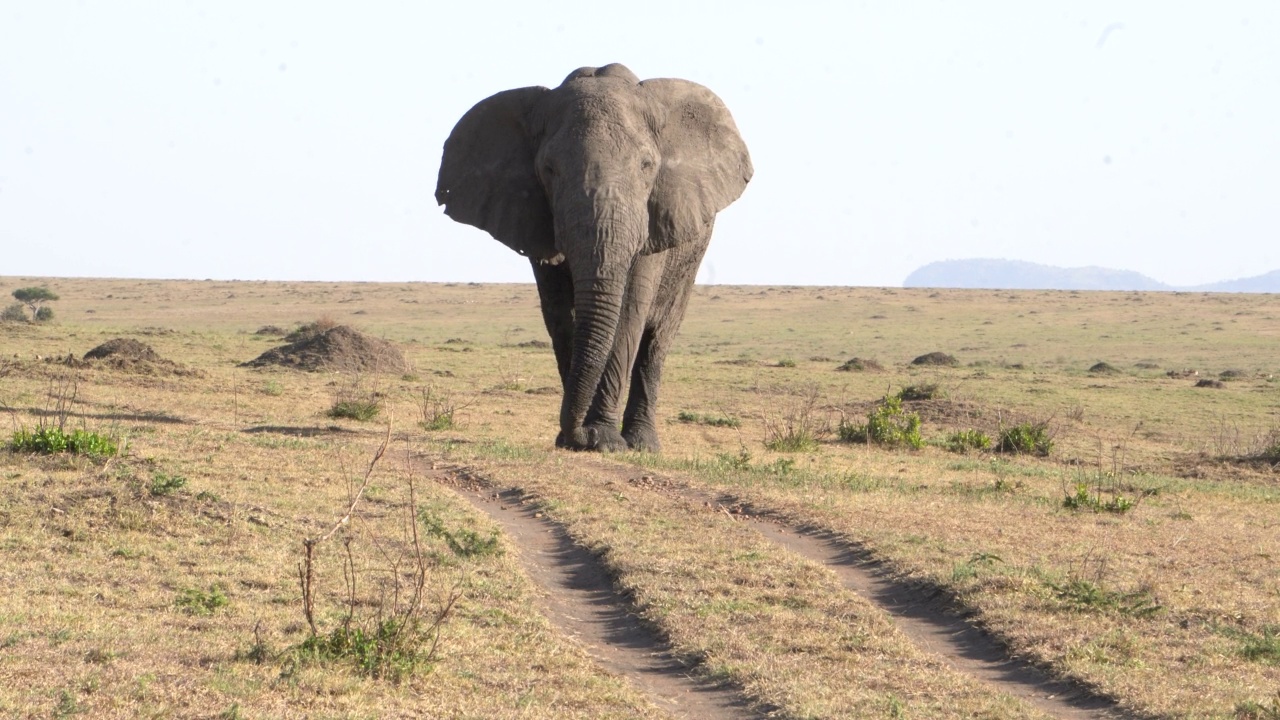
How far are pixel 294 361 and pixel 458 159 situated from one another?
12211 mm

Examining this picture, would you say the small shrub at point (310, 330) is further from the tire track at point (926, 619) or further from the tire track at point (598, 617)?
the tire track at point (926, 619)

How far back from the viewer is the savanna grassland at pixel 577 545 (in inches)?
266

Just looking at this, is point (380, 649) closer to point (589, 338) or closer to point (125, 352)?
point (589, 338)

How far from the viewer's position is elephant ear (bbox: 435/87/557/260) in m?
15.3

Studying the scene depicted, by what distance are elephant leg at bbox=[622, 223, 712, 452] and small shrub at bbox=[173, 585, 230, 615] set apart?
9.11 meters

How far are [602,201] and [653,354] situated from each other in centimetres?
353

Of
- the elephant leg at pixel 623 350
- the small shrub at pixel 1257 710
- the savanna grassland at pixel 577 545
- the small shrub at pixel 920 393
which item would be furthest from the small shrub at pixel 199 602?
the small shrub at pixel 920 393

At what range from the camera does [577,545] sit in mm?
10398

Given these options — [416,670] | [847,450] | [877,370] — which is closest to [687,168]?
[847,450]

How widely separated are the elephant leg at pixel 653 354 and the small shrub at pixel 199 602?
9.11 meters

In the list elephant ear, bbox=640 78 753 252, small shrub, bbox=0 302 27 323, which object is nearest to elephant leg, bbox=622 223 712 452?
elephant ear, bbox=640 78 753 252

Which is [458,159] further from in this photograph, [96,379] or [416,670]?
[416,670]

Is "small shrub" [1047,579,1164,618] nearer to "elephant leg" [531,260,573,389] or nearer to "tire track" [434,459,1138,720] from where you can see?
"tire track" [434,459,1138,720]

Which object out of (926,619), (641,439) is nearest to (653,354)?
(641,439)
